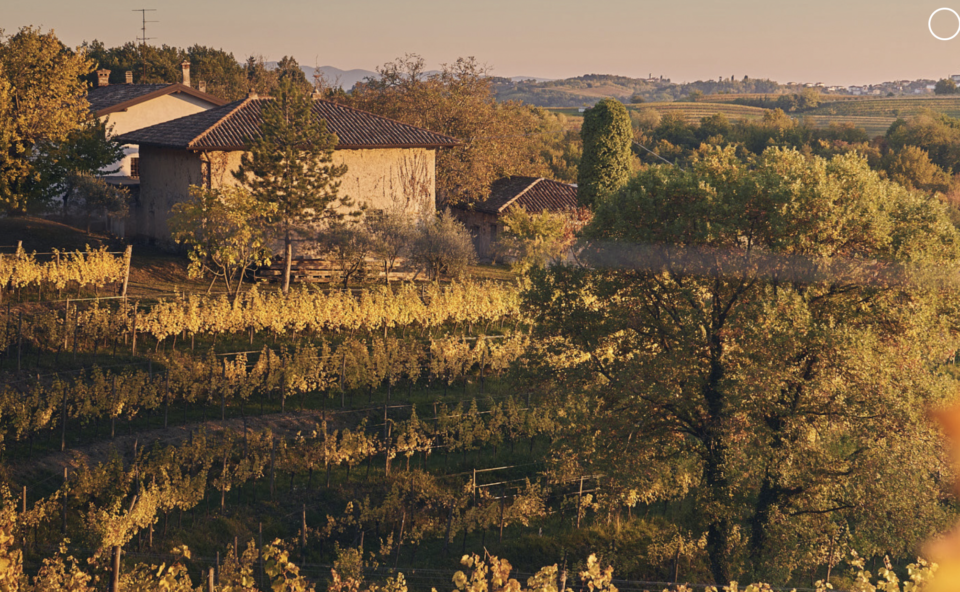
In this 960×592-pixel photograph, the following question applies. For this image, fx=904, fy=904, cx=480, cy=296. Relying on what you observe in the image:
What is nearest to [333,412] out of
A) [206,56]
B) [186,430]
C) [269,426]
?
[269,426]

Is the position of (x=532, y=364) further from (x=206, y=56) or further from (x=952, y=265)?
(x=206, y=56)

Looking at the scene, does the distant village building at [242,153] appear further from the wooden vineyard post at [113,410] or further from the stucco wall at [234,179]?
the wooden vineyard post at [113,410]

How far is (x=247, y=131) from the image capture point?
32.3 metres

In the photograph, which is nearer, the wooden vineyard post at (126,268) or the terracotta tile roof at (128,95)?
the wooden vineyard post at (126,268)

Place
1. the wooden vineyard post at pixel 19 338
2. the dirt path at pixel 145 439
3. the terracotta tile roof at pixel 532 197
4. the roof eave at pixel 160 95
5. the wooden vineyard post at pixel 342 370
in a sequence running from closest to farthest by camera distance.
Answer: the dirt path at pixel 145 439
the wooden vineyard post at pixel 19 338
the wooden vineyard post at pixel 342 370
the terracotta tile roof at pixel 532 197
the roof eave at pixel 160 95

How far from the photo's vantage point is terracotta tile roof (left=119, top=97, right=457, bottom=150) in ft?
102

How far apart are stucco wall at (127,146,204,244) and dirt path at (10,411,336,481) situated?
1407 centimetres

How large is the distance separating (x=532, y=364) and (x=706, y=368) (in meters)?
3.32

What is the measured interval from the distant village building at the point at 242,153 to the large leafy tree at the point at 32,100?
125 inches

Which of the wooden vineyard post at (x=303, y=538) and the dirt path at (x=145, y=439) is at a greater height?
the dirt path at (x=145, y=439)

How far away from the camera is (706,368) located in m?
15.5

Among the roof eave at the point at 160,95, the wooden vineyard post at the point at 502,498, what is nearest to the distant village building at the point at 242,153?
the roof eave at the point at 160,95

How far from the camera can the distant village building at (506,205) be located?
137 feet

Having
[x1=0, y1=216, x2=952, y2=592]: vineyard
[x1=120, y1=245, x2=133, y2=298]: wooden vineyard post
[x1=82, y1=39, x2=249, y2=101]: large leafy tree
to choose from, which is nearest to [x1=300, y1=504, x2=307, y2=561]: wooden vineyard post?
[x1=0, y1=216, x2=952, y2=592]: vineyard
